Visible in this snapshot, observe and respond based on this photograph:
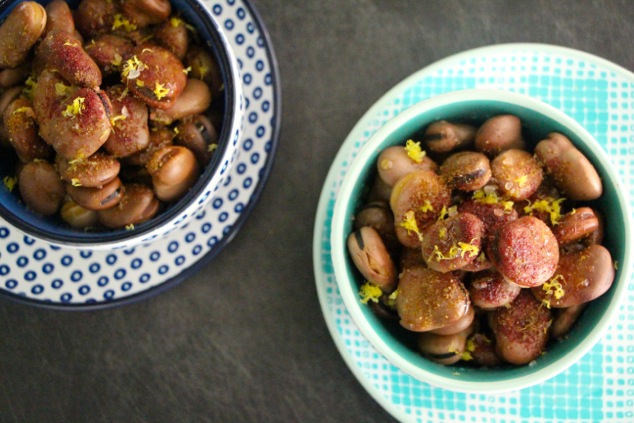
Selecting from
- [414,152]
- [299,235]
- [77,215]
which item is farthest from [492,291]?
[77,215]

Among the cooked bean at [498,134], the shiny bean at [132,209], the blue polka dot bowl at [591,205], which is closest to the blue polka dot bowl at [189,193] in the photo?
the shiny bean at [132,209]

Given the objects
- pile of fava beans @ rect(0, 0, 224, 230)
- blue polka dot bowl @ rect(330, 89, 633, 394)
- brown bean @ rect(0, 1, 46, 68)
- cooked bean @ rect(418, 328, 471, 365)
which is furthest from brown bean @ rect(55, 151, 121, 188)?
cooked bean @ rect(418, 328, 471, 365)

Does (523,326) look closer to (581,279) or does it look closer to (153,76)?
(581,279)

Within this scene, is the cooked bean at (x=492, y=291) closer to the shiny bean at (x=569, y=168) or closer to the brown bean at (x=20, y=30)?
the shiny bean at (x=569, y=168)

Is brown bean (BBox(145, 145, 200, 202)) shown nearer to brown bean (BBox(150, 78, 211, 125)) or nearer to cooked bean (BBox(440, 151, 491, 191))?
brown bean (BBox(150, 78, 211, 125))

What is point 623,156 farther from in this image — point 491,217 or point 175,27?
point 175,27

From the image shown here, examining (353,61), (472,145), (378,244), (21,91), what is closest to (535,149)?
(472,145)

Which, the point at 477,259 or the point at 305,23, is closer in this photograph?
the point at 477,259
